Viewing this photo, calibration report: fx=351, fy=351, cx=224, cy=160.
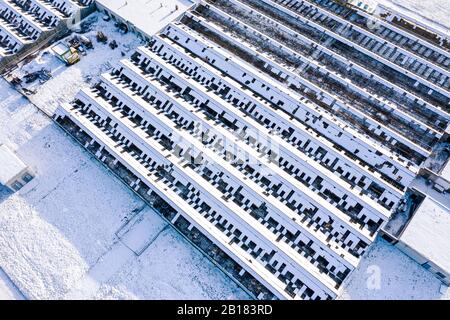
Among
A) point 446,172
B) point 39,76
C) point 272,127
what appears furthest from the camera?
point 39,76

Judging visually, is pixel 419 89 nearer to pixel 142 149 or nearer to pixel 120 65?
pixel 142 149

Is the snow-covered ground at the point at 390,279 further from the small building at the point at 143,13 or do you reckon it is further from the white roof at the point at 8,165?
the small building at the point at 143,13

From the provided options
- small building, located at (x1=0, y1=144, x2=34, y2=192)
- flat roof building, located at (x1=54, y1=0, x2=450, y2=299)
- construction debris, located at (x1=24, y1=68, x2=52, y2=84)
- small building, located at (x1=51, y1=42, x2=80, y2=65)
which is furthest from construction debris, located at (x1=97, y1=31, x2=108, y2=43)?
small building, located at (x1=0, y1=144, x2=34, y2=192)

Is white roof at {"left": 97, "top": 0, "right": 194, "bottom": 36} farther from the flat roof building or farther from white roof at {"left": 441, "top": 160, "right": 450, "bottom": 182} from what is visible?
white roof at {"left": 441, "top": 160, "right": 450, "bottom": 182}

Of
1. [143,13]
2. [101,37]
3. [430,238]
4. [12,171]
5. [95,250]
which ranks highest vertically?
[143,13]

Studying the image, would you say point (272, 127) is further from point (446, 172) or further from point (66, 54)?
point (66, 54)

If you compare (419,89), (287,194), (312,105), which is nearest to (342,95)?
(312,105)

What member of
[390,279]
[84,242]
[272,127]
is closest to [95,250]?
[84,242]
